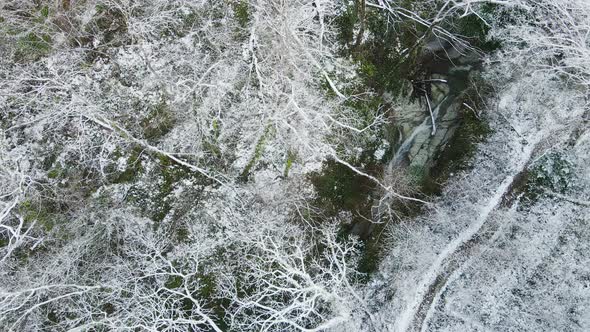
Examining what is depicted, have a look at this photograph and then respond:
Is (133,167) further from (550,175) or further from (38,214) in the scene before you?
(550,175)

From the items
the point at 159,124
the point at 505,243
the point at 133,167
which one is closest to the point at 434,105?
the point at 505,243

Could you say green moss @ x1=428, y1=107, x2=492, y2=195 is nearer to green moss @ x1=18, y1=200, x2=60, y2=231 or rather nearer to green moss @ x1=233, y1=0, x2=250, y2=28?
green moss @ x1=233, y1=0, x2=250, y2=28

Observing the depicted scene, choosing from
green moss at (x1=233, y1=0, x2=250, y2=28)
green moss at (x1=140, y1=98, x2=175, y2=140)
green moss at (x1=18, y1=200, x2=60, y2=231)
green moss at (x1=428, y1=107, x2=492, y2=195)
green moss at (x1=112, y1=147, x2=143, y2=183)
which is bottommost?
green moss at (x1=18, y1=200, x2=60, y2=231)

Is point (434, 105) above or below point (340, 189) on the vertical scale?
above

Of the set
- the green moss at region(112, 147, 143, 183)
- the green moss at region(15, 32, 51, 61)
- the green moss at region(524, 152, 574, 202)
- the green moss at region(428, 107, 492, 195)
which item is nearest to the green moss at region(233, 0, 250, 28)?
the green moss at region(112, 147, 143, 183)

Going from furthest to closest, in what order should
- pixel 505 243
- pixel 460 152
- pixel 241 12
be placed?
pixel 241 12 → pixel 460 152 → pixel 505 243

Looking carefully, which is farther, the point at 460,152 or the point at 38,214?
the point at 460,152

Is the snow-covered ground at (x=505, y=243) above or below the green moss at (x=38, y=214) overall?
above

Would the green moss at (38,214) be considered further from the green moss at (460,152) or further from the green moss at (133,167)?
the green moss at (460,152)

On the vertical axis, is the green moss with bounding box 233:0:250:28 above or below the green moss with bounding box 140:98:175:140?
above

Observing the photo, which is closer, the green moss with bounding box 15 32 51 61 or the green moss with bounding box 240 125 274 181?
the green moss with bounding box 240 125 274 181

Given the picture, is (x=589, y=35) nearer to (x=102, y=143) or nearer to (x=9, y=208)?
(x=102, y=143)

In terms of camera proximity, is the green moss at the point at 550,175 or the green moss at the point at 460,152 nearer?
the green moss at the point at 550,175

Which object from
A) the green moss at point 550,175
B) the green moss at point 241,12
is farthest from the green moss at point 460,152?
the green moss at point 241,12
